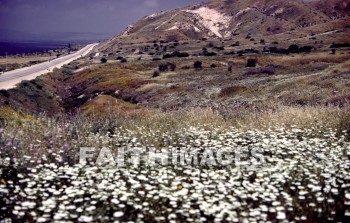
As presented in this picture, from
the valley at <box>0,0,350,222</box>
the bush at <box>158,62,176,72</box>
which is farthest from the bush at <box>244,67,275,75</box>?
the valley at <box>0,0,350,222</box>

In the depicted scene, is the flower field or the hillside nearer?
the flower field

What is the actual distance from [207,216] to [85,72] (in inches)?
2657

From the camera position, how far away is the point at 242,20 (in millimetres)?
168875

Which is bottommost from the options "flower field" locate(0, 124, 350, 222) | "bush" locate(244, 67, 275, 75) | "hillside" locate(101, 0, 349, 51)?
"flower field" locate(0, 124, 350, 222)

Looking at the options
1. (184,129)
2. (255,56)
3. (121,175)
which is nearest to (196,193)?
(121,175)

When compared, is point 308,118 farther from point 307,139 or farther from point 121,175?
point 121,175

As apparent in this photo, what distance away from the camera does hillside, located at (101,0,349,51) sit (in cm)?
14875

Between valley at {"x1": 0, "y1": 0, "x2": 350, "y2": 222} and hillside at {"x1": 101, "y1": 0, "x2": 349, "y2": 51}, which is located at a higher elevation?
hillside at {"x1": 101, "y1": 0, "x2": 349, "y2": 51}

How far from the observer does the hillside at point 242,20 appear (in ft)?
488

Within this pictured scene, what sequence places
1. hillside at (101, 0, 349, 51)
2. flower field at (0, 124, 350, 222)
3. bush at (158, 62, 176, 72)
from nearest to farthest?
flower field at (0, 124, 350, 222) < bush at (158, 62, 176, 72) < hillside at (101, 0, 349, 51)

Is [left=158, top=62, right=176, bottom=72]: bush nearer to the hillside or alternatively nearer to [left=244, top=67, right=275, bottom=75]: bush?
[left=244, top=67, right=275, bottom=75]: bush

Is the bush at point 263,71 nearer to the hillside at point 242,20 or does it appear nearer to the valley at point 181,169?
the valley at point 181,169

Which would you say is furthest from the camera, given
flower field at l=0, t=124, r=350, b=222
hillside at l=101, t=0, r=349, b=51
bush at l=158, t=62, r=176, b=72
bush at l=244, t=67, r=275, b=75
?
hillside at l=101, t=0, r=349, b=51

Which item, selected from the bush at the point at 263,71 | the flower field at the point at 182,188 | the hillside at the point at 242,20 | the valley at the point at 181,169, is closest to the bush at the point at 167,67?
the bush at the point at 263,71
